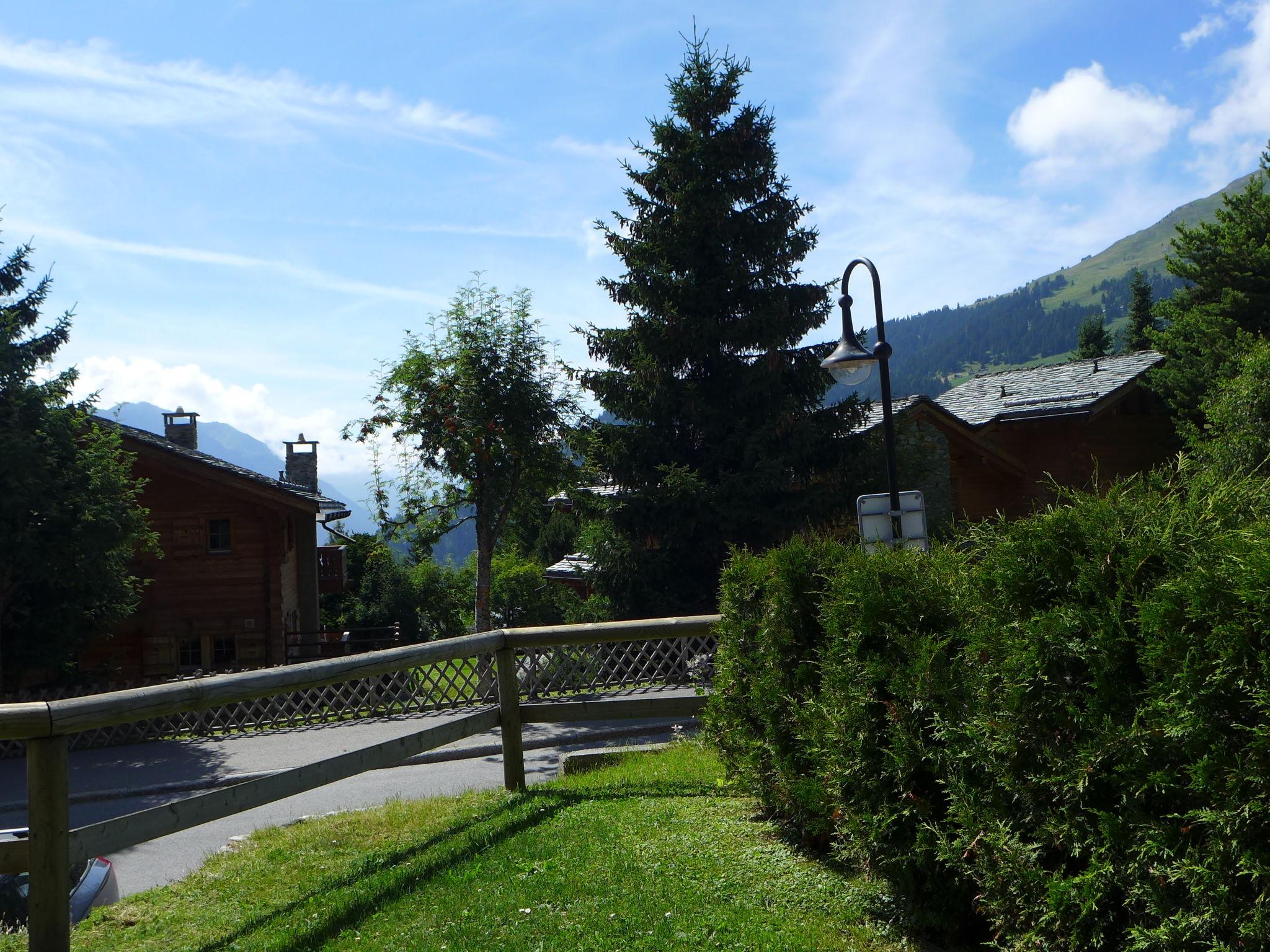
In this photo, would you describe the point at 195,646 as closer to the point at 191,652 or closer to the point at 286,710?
the point at 191,652

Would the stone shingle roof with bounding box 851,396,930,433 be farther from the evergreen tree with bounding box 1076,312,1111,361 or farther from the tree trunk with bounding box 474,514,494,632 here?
the evergreen tree with bounding box 1076,312,1111,361

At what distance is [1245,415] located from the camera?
2162cm

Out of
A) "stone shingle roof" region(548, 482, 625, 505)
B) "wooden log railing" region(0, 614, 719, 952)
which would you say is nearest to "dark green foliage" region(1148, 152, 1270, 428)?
"stone shingle roof" region(548, 482, 625, 505)

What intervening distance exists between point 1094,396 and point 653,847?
27153 millimetres

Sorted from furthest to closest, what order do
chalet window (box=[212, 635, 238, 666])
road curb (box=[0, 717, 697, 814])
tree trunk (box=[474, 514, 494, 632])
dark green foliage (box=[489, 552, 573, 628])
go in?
dark green foliage (box=[489, 552, 573, 628]) < chalet window (box=[212, 635, 238, 666]) < tree trunk (box=[474, 514, 494, 632]) < road curb (box=[0, 717, 697, 814])

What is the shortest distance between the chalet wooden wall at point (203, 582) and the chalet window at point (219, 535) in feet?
0.52

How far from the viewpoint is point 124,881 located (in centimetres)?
795

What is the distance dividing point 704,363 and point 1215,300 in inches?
821

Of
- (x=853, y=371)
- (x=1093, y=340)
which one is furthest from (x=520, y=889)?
(x=1093, y=340)

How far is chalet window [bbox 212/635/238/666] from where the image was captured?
1062 inches

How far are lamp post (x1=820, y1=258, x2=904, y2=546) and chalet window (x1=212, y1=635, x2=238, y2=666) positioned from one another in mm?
19750

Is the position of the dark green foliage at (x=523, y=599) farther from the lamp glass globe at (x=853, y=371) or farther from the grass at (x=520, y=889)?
the grass at (x=520, y=889)

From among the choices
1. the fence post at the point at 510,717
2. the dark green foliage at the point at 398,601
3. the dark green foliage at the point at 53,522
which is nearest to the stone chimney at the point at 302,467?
the dark green foliage at the point at 398,601

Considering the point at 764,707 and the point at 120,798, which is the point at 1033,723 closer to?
the point at 764,707
